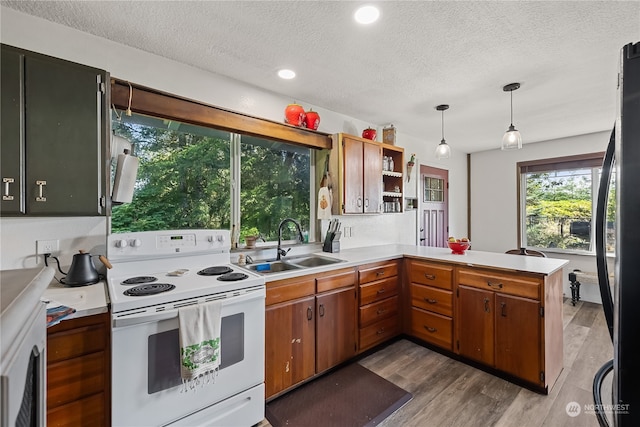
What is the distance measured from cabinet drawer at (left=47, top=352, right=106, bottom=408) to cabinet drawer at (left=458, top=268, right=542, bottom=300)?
2.57 metres

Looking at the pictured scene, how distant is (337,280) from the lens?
238 centimetres

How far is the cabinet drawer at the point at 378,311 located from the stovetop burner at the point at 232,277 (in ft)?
4.03

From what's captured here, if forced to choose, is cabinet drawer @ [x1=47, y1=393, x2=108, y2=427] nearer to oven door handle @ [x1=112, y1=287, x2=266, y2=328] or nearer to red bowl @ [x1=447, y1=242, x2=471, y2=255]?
oven door handle @ [x1=112, y1=287, x2=266, y2=328]

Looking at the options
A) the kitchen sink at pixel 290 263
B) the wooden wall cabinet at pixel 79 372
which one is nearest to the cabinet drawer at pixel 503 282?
the kitchen sink at pixel 290 263

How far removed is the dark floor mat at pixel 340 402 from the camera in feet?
6.00

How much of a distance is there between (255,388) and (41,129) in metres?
1.88

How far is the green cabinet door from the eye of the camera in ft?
4.51

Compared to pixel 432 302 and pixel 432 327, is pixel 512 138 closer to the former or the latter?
pixel 432 302

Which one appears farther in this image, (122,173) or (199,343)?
(122,173)

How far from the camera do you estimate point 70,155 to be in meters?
1.54

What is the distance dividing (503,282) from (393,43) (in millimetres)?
1980

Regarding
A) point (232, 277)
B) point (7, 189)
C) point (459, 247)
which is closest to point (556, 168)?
point (459, 247)

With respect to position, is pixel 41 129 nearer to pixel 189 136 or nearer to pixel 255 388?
pixel 189 136

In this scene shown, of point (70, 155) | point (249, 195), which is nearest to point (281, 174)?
point (249, 195)
